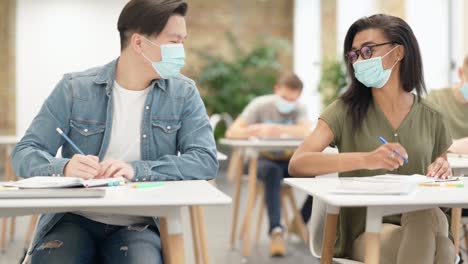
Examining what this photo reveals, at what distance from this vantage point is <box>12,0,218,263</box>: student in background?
6.32 ft

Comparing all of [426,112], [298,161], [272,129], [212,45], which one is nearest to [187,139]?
[298,161]

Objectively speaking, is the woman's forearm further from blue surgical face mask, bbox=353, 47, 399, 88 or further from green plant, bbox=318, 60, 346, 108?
green plant, bbox=318, 60, 346, 108

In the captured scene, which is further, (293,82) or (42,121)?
(293,82)

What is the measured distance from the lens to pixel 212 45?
10.3 meters

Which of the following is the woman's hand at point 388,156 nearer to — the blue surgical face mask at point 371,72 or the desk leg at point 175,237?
the blue surgical face mask at point 371,72

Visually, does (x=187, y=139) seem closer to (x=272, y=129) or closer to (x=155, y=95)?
(x=155, y=95)

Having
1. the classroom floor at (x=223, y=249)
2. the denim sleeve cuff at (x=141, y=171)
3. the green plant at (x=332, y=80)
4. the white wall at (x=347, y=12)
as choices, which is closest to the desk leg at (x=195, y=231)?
the classroom floor at (x=223, y=249)

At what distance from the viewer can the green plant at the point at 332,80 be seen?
7.70m

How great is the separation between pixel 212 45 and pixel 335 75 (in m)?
3.00

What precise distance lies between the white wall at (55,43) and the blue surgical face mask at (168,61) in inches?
250

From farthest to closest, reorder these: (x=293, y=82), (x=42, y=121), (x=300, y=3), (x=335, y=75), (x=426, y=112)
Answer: (x=300, y=3), (x=335, y=75), (x=293, y=82), (x=426, y=112), (x=42, y=121)

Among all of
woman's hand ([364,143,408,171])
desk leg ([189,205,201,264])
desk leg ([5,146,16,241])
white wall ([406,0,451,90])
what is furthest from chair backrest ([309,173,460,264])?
white wall ([406,0,451,90])

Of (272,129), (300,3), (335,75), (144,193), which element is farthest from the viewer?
(300,3)

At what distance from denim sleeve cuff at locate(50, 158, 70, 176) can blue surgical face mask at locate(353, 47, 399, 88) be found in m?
0.96
